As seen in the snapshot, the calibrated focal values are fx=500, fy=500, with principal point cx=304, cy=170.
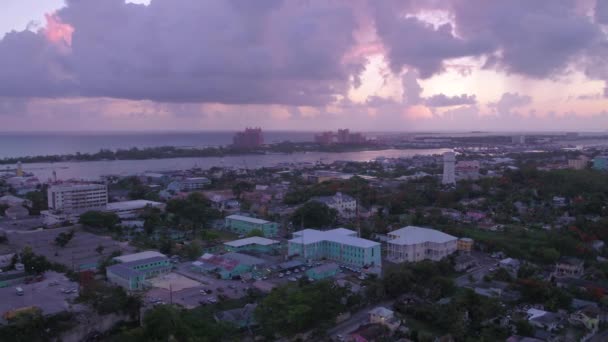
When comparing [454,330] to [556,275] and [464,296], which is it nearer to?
[464,296]

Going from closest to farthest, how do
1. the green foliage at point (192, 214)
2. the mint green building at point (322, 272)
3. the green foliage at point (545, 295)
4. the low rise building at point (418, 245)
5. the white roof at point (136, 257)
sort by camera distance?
the green foliage at point (545, 295)
the mint green building at point (322, 272)
the white roof at point (136, 257)
the low rise building at point (418, 245)
the green foliage at point (192, 214)

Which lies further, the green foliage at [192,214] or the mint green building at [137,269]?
the green foliage at [192,214]

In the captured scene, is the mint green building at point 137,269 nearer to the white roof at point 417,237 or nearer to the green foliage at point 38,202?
the white roof at point 417,237

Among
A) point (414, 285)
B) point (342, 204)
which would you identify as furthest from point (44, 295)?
point (342, 204)

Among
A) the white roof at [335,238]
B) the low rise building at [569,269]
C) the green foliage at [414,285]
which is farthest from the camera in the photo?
the white roof at [335,238]

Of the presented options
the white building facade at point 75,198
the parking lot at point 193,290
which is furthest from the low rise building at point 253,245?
the white building facade at point 75,198

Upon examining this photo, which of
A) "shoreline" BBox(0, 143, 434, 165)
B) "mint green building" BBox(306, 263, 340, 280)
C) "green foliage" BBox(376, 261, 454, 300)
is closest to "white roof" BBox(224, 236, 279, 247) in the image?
"mint green building" BBox(306, 263, 340, 280)

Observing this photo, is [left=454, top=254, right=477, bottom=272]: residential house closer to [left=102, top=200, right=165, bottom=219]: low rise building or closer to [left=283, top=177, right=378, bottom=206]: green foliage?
[left=283, top=177, right=378, bottom=206]: green foliage
